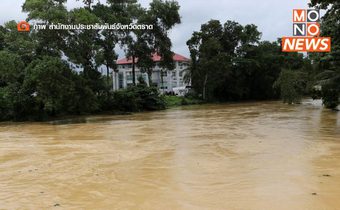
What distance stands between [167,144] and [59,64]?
51.6 feet

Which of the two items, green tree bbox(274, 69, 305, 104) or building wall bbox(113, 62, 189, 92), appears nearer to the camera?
green tree bbox(274, 69, 305, 104)

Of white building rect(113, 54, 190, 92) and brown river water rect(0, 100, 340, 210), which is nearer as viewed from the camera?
brown river water rect(0, 100, 340, 210)

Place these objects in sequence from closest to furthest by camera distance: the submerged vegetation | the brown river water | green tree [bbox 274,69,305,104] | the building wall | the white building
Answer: the brown river water
the submerged vegetation
green tree [bbox 274,69,305,104]
the white building
the building wall

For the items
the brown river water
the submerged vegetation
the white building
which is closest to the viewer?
the brown river water

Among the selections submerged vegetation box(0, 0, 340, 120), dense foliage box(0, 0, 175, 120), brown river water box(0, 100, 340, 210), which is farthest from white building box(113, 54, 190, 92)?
brown river water box(0, 100, 340, 210)

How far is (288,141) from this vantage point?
13.6 meters

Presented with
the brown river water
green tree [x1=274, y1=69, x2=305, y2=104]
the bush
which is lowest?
the brown river water

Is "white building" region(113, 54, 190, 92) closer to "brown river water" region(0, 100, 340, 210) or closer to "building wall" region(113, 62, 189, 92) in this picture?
"building wall" region(113, 62, 189, 92)

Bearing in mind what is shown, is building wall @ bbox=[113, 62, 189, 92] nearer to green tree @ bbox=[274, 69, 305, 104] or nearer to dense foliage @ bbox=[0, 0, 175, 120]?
green tree @ bbox=[274, 69, 305, 104]

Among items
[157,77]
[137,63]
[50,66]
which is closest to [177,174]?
[50,66]

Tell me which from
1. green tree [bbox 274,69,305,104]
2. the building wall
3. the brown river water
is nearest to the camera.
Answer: the brown river water

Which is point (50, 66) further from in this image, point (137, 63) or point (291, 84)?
point (291, 84)

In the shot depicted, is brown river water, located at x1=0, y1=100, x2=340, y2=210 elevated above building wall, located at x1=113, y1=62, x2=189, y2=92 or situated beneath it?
situated beneath

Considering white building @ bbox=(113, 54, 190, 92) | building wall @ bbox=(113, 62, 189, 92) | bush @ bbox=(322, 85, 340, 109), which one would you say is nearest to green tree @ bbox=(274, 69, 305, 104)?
bush @ bbox=(322, 85, 340, 109)
